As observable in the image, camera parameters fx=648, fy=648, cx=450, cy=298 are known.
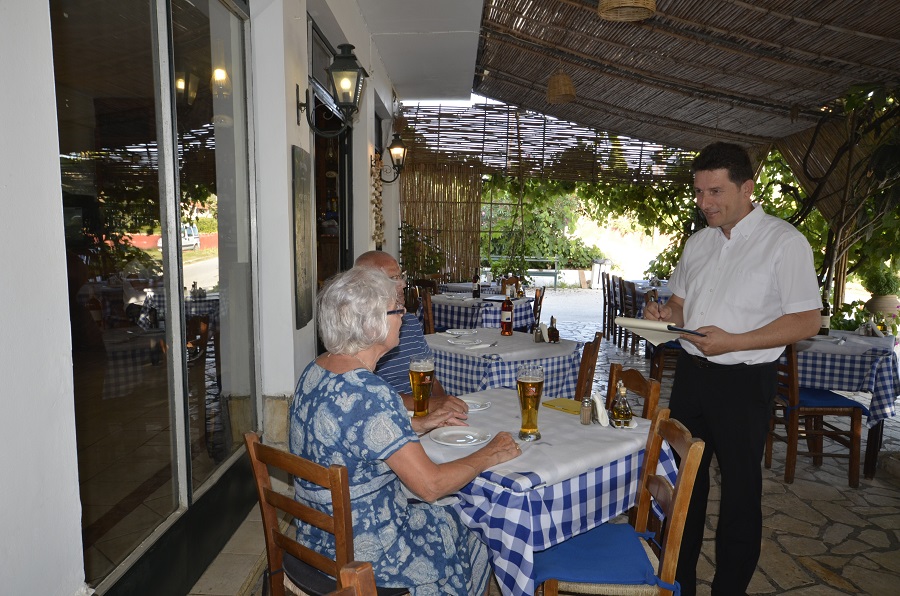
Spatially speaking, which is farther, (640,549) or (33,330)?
(640,549)

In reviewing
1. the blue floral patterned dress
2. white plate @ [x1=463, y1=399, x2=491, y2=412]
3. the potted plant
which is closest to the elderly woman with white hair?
the blue floral patterned dress

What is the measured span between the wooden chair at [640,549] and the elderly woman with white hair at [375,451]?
1.02 feet

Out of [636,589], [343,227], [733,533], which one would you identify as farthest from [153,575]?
[343,227]

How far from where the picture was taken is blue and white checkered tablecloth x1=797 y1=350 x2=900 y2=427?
14.5 feet

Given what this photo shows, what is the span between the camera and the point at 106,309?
355 centimetres

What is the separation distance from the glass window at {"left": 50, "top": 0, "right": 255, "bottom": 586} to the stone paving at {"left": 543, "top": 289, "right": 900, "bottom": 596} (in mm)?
2511

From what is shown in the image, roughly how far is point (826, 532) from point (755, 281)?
194 centimetres

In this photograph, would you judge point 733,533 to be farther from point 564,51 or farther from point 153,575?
point 564,51

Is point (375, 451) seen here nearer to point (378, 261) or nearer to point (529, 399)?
point (529, 399)

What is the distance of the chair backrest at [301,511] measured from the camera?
1.67 metres

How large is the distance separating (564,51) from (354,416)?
685 centimetres

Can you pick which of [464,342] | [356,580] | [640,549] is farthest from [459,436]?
[464,342]

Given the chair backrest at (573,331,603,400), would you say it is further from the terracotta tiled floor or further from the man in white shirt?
the terracotta tiled floor

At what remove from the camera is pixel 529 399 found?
2.28m
